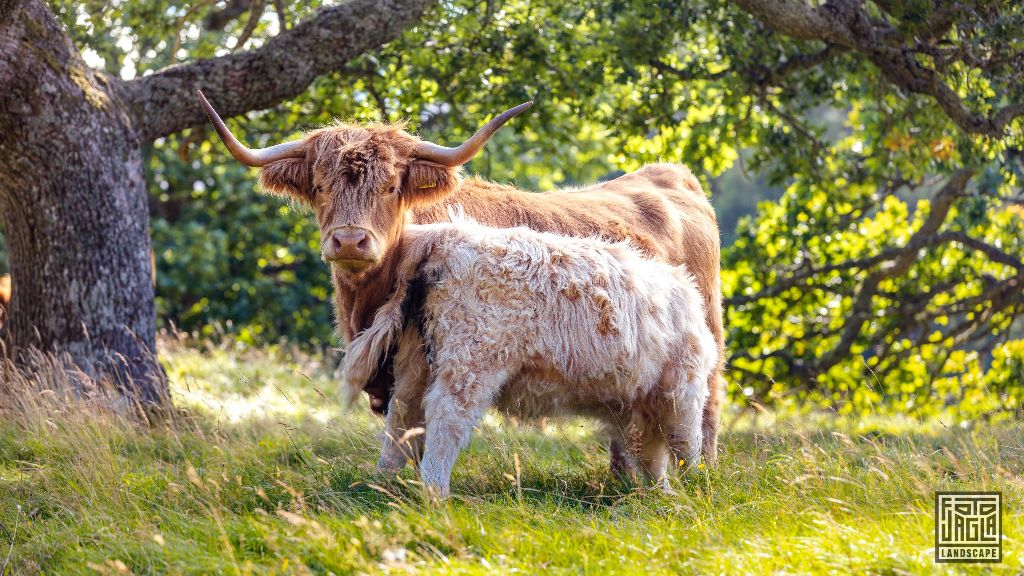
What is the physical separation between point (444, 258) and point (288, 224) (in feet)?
50.3

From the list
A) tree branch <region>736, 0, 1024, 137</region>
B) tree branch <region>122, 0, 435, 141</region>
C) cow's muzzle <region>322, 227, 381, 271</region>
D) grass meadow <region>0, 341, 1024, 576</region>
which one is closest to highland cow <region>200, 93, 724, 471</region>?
cow's muzzle <region>322, 227, 381, 271</region>

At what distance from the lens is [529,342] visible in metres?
4.77

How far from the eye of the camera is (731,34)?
9.80 m

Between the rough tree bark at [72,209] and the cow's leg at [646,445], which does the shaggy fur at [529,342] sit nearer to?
the cow's leg at [646,445]

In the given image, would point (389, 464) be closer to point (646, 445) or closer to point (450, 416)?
point (450, 416)

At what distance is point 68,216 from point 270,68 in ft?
6.32

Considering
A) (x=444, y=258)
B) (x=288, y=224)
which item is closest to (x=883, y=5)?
(x=444, y=258)

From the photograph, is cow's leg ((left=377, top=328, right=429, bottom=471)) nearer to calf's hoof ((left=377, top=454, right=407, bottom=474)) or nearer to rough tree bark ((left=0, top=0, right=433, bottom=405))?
calf's hoof ((left=377, top=454, right=407, bottom=474))

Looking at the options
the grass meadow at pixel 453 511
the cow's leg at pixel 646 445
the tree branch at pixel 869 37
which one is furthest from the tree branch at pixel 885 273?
the cow's leg at pixel 646 445

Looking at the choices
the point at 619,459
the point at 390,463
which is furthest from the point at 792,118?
the point at 390,463

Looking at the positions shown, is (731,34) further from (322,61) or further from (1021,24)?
(322,61)

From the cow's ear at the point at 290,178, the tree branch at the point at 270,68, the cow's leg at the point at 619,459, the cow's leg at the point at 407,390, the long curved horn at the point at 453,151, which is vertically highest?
the tree branch at the point at 270,68
